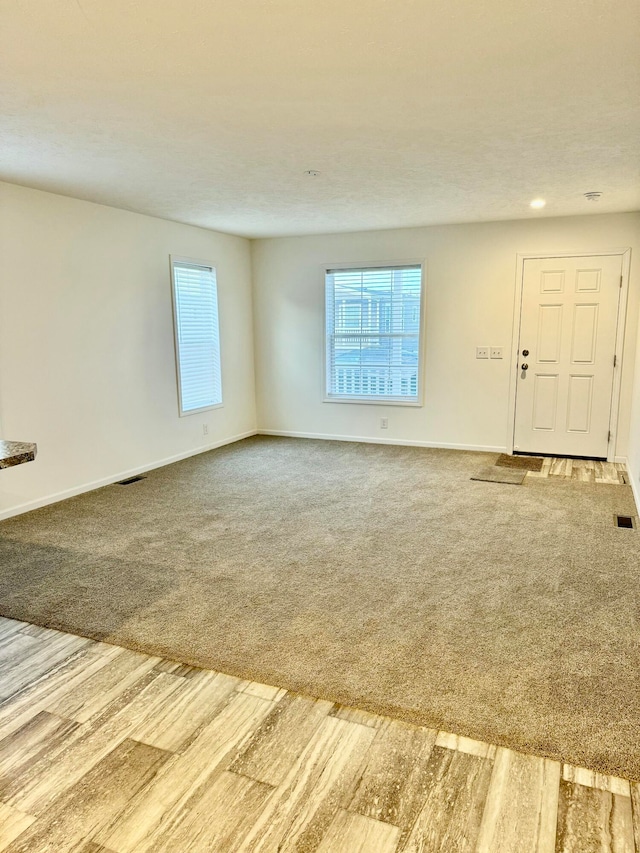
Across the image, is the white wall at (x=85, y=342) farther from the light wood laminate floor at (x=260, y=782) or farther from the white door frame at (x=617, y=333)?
the white door frame at (x=617, y=333)

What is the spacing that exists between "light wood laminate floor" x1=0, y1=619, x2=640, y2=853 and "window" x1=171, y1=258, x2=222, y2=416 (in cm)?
397

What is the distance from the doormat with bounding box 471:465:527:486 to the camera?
16.1 ft

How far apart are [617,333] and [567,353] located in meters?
0.47

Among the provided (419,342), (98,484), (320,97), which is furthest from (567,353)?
(98,484)

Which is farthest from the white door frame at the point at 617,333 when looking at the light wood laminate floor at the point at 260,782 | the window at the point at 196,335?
the light wood laminate floor at the point at 260,782

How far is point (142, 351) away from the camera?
519cm

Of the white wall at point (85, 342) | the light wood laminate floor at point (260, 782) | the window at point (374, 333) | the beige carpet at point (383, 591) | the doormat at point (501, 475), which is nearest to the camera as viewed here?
the light wood laminate floor at point (260, 782)

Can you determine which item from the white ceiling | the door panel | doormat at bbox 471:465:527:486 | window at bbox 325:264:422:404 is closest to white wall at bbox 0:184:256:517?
the white ceiling

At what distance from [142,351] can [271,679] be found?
3.77 meters

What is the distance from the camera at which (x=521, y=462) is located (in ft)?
18.2

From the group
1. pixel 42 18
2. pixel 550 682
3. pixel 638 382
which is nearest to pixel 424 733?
pixel 550 682

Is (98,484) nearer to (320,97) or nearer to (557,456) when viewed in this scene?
(320,97)

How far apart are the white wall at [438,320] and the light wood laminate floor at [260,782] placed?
4.47 metres

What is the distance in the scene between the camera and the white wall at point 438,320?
17.8 ft
